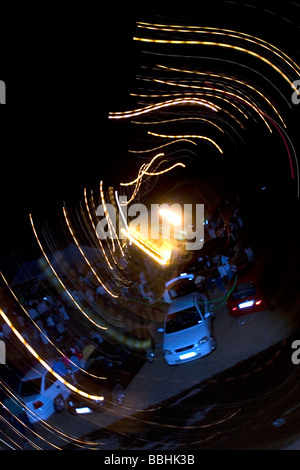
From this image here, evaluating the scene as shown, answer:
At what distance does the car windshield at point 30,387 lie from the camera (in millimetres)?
9867

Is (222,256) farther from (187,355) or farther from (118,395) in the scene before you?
(118,395)

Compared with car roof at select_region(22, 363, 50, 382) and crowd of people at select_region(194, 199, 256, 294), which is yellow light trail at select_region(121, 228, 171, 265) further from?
car roof at select_region(22, 363, 50, 382)

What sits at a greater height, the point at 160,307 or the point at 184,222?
the point at 184,222

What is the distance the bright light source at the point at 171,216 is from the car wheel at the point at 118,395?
829 inches

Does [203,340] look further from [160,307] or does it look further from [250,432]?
[160,307]

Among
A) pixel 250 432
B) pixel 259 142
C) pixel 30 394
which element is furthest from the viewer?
pixel 259 142

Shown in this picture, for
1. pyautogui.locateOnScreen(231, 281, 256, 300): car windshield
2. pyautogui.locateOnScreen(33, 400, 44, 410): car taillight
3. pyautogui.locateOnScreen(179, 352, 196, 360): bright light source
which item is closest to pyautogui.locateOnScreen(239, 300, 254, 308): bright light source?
pyautogui.locateOnScreen(231, 281, 256, 300): car windshield

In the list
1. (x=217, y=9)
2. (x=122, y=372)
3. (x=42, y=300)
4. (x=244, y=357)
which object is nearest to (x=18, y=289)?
(x=42, y=300)

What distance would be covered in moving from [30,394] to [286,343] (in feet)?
20.3

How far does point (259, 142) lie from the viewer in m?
25.4

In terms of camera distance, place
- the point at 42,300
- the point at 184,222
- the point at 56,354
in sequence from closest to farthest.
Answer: the point at 56,354 < the point at 42,300 < the point at 184,222

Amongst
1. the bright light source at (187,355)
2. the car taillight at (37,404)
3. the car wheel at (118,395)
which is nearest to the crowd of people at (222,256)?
the bright light source at (187,355)

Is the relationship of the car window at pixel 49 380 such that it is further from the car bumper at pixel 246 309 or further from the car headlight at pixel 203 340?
the car bumper at pixel 246 309

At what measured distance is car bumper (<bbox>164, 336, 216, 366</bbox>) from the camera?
10023mm
